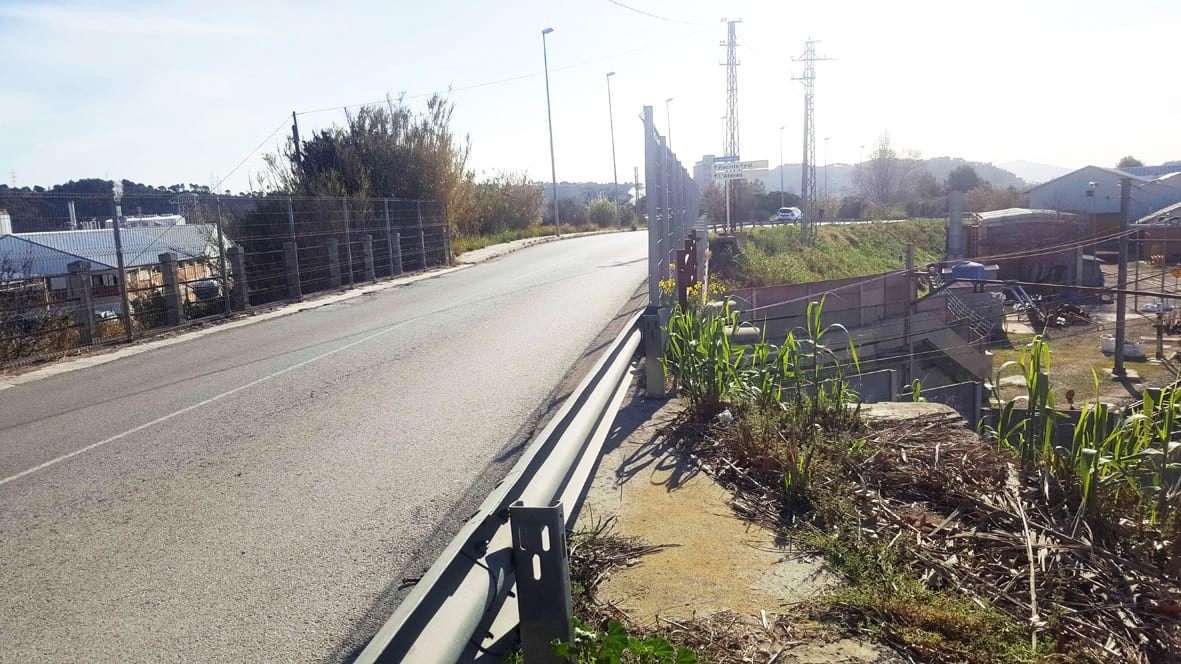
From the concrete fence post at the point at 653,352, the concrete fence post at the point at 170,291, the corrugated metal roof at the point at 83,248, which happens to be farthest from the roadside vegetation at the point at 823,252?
the concrete fence post at the point at 653,352

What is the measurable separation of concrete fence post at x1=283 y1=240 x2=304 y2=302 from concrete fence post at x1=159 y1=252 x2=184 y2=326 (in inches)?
142

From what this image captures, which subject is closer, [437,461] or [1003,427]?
[1003,427]

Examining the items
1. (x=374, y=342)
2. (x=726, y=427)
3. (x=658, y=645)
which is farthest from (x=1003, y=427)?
(x=374, y=342)

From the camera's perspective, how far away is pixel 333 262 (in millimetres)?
21734

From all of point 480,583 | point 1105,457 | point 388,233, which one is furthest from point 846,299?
point 480,583

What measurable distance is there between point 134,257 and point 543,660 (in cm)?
1470

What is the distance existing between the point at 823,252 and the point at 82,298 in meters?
33.0

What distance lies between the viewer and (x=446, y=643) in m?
2.07

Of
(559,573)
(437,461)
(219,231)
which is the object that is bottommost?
(437,461)

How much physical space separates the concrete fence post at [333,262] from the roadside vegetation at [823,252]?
32.8ft

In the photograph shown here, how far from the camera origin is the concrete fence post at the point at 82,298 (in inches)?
533

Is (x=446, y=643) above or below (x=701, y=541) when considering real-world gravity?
above

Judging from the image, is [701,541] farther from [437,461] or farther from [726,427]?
[437,461]

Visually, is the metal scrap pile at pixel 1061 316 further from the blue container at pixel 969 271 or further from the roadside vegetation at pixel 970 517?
the roadside vegetation at pixel 970 517
